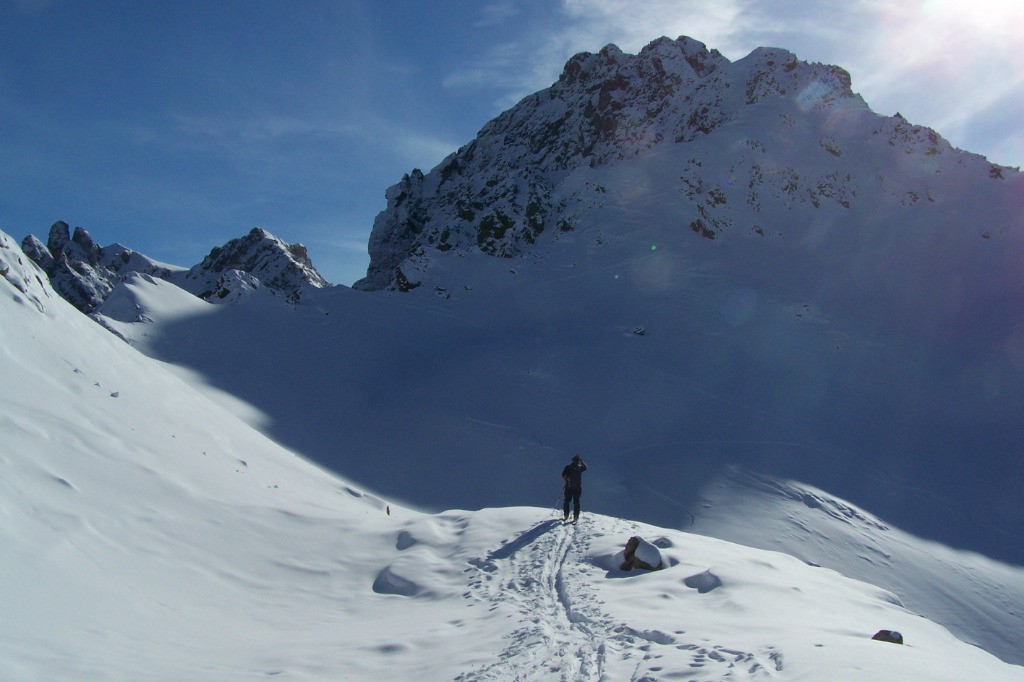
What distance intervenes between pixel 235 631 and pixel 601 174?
181ft

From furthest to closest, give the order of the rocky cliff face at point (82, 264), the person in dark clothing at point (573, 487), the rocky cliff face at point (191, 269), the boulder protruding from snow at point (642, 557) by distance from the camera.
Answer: the rocky cliff face at point (82, 264)
the rocky cliff face at point (191, 269)
the person in dark clothing at point (573, 487)
the boulder protruding from snow at point (642, 557)

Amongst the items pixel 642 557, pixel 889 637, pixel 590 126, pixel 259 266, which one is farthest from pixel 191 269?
pixel 889 637

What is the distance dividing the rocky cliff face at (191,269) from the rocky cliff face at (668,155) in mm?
8173

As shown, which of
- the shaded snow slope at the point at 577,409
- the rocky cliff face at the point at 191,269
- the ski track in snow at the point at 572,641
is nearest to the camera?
the ski track in snow at the point at 572,641

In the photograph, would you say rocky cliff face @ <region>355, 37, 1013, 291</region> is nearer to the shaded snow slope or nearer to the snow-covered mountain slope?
the shaded snow slope

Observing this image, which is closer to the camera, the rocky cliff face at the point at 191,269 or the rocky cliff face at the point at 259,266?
the rocky cliff face at the point at 191,269

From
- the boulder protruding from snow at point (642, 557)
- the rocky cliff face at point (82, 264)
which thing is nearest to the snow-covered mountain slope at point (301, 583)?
the boulder protruding from snow at point (642, 557)

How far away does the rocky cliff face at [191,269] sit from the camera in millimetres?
54062

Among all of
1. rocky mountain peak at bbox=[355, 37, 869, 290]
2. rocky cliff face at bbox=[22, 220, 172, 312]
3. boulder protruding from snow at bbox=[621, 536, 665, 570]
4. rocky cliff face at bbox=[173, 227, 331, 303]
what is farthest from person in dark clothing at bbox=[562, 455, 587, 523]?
rocky cliff face at bbox=[22, 220, 172, 312]

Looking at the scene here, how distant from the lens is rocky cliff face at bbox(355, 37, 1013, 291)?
54156mm

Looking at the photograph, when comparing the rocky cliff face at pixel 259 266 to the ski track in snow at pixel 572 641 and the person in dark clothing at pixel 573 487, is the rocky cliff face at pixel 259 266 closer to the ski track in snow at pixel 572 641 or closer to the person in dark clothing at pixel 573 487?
the person in dark clothing at pixel 573 487

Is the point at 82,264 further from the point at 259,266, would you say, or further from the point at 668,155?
the point at 668,155

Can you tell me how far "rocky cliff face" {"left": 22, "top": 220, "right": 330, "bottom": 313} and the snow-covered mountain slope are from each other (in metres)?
31.8

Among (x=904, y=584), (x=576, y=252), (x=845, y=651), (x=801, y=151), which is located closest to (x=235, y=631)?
(x=845, y=651)
